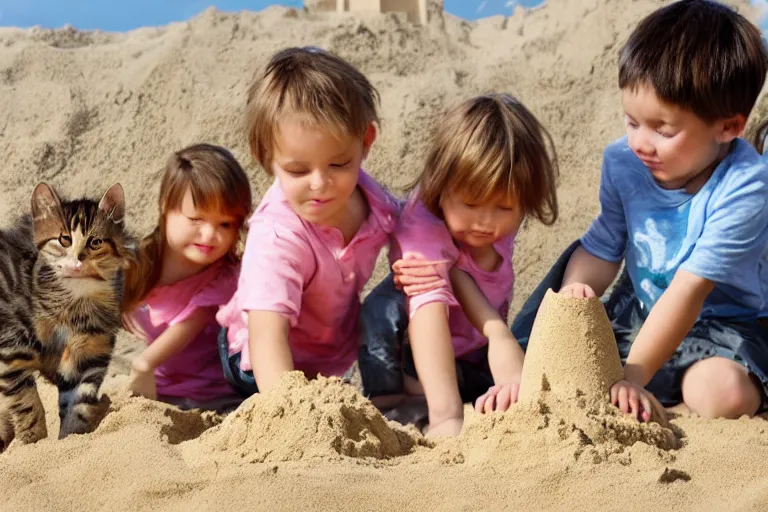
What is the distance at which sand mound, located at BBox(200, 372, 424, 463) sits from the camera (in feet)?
7.11

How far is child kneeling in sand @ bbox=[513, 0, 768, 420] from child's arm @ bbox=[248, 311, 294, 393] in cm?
102

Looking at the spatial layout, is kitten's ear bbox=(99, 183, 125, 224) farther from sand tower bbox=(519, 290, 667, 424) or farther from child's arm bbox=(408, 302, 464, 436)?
sand tower bbox=(519, 290, 667, 424)

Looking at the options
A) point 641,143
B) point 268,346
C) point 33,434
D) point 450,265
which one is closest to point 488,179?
point 450,265

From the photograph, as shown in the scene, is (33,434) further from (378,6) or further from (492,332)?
(378,6)

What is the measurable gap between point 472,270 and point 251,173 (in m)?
2.81

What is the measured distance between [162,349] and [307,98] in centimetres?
112

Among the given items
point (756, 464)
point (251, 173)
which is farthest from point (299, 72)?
point (251, 173)

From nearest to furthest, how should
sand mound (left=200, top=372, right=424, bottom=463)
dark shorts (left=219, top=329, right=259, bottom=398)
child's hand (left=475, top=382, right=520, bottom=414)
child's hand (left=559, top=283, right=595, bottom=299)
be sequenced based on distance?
1. sand mound (left=200, top=372, right=424, bottom=463)
2. child's hand (left=559, top=283, right=595, bottom=299)
3. child's hand (left=475, top=382, right=520, bottom=414)
4. dark shorts (left=219, top=329, right=259, bottom=398)

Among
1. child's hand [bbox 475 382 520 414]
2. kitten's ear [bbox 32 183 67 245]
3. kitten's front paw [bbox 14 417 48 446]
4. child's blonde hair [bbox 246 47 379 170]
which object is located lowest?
kitten's front paw [bbox 14 417 48 446]

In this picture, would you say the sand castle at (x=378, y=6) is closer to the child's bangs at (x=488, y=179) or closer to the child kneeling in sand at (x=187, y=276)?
the child kneeling in sand at (x=187, y=276)

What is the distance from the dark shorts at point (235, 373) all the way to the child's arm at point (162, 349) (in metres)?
0.10

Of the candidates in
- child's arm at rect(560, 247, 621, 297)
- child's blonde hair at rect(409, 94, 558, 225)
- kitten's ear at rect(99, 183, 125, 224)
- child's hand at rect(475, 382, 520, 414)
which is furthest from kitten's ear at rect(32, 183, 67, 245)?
child's arm at rect(560, 247, 621, 297)

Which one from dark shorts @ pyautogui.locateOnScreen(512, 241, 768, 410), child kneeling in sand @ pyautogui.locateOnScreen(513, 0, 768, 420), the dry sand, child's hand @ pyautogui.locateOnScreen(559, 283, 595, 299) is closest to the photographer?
the dry sand

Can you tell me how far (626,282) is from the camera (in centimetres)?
360
